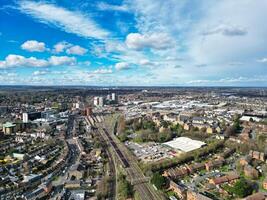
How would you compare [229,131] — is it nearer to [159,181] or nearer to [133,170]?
[133,170]

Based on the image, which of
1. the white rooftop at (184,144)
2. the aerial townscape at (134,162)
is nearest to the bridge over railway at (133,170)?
the aerial townscape at (134,162)

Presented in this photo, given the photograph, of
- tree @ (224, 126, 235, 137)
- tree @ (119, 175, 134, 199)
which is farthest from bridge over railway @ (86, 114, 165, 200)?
tree @ (224, 126, 235, 137)

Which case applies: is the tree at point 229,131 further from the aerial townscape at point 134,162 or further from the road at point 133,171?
the road at point 133,171

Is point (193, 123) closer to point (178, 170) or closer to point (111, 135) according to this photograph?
point (111, 135)

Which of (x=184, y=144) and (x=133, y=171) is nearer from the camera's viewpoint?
(x=133, y=171)

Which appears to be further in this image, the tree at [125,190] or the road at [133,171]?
the road at [133,171]

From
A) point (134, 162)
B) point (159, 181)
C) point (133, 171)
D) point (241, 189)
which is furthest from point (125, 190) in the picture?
point (241, 189)

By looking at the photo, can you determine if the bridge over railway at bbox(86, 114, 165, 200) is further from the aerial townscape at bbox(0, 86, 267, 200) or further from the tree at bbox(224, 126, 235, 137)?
the tree at bbox(224, 126, 235, 137)
